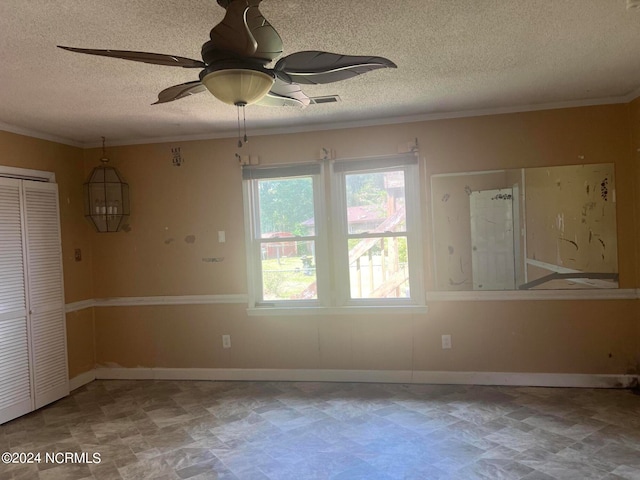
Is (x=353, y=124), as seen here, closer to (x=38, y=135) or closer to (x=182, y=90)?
(x=182, y=90)

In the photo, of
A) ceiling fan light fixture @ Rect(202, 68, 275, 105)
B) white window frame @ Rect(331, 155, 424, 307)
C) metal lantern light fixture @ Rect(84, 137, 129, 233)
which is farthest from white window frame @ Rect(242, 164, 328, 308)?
ceiling fan light fixture @ Rect(202, 68, 275, 105)

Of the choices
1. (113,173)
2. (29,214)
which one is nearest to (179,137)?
(113,173)

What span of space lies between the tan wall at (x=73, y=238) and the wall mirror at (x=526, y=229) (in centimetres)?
351

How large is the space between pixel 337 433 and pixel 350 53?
251 cm

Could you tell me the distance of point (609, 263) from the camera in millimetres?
3717

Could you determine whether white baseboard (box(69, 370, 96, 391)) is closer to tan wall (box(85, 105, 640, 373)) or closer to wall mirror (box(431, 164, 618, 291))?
tan wall (box(85, 105, 640, 373))

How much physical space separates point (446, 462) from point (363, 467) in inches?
19.9

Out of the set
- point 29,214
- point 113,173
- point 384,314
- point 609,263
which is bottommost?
point 384,314

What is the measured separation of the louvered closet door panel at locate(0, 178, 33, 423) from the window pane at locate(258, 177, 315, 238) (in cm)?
208

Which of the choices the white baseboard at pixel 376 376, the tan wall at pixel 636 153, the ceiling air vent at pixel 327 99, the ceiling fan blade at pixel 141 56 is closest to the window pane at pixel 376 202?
the ceiling air vent at pixel 327 99

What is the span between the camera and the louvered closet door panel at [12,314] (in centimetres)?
358

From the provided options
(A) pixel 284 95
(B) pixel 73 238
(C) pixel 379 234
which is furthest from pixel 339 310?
(B) pixel 73 238

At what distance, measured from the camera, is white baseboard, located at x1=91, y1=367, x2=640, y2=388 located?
377 centimetres

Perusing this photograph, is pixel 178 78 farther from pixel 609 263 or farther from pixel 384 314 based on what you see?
pixel 609 263
